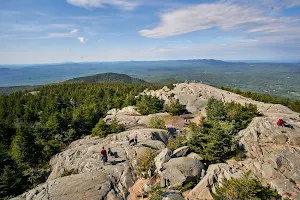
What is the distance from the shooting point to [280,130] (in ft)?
75.2

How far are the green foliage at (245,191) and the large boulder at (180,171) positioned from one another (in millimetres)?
4042

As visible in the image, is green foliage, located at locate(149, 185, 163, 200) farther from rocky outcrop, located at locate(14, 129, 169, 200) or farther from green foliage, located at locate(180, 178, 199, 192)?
rocky outcrop, located at locate(14, 129, 169, 200)

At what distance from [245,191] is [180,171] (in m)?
6.61

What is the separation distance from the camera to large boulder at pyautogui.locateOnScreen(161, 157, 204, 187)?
18.7 meters

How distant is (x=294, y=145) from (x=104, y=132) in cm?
2522

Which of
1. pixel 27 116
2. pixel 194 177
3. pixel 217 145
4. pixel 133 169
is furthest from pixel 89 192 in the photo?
pixel 27 116

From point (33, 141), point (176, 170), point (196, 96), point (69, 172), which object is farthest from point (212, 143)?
point (196, 96)

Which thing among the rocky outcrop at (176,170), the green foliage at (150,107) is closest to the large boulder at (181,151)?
the rocky outcrop at (176,170)

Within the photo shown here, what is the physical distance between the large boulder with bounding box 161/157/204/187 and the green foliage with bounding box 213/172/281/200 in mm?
4042

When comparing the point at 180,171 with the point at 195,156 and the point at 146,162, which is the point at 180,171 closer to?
the point at 195,156

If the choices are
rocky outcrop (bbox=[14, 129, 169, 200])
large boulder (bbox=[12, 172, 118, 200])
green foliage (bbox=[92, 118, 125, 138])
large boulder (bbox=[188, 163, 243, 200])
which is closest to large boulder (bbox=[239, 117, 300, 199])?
large boulder (bbox=[188, 163, 243, 200])

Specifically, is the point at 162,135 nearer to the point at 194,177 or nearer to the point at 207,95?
the point at 194,177

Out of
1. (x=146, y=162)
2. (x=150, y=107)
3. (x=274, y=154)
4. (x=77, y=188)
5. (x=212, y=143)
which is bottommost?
(x=77, y=188)

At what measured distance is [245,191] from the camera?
13.6 metres
